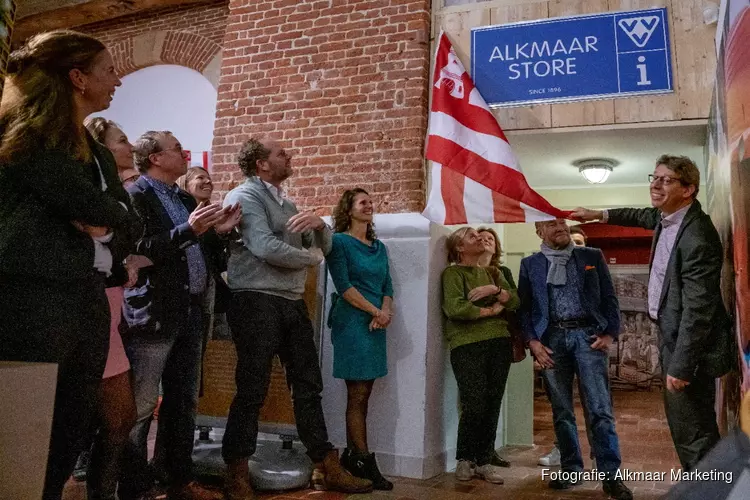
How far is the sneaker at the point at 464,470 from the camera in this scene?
352 centimetres

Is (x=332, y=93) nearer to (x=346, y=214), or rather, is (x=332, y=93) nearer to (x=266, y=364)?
(x=346, y=214)

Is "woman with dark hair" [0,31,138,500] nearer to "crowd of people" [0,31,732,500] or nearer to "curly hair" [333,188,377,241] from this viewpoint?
"crowd of people" [0,31,732,500]

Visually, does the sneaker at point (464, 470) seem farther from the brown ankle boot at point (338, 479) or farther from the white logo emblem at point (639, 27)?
the white logo emblem at point (639, 27)

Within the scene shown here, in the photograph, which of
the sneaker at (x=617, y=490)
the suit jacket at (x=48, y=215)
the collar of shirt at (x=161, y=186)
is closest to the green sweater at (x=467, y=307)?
the sneaker at (x=617, y=490)

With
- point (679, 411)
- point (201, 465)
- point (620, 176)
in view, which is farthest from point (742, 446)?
point (620, 176)

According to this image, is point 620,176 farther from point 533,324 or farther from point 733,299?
point 733,299

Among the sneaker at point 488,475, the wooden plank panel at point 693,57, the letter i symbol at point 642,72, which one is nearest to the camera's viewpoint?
the sneaker at point 488,475

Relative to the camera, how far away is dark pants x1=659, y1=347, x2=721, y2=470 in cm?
261

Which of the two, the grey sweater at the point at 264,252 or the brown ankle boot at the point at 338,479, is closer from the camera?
the grey sweater at the point at 264,252

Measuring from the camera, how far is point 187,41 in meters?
6.84

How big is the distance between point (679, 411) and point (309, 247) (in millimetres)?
1999

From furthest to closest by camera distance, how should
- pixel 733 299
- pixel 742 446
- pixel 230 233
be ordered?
pixel 230 233
pixel 733 299
pixel 742 446

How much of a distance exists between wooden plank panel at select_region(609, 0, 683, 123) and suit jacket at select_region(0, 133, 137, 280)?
134 inches

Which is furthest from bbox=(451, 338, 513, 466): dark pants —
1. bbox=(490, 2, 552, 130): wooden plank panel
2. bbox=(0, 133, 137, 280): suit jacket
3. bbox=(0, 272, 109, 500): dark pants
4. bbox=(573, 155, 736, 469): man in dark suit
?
bbox=(0, 133, 137, 280): suit jacket
